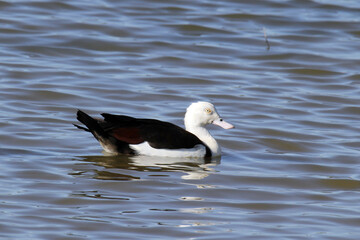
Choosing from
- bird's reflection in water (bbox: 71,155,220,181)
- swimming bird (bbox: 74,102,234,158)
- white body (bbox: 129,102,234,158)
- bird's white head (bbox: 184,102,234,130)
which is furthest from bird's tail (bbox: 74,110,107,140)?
bird's white head (bbox: 184,102,234,130)

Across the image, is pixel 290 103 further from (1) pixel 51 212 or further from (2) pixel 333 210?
(1) pixel 51 212

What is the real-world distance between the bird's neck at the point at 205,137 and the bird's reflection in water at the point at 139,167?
4.6 inches

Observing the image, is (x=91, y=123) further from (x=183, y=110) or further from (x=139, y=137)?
(x=183, y=110)

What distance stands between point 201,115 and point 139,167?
1229 mm

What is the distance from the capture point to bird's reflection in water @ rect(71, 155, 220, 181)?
940cm

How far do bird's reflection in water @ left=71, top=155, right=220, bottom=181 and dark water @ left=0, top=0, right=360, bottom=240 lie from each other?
→ 25 millimetres

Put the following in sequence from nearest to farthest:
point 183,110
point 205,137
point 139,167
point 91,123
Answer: point 139,167
point 91,123
point 205,137
point 183,110

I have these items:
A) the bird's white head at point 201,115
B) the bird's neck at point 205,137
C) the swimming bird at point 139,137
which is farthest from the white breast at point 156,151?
the bird's white head at point 201,115

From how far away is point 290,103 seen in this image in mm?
13109

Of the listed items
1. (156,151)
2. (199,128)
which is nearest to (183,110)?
(199,128)

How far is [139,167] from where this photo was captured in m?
9.77

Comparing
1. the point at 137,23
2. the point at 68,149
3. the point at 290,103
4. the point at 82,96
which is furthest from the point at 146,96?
the point at 137,23

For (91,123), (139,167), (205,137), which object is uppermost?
(91,123)

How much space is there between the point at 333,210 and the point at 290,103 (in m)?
4.94
